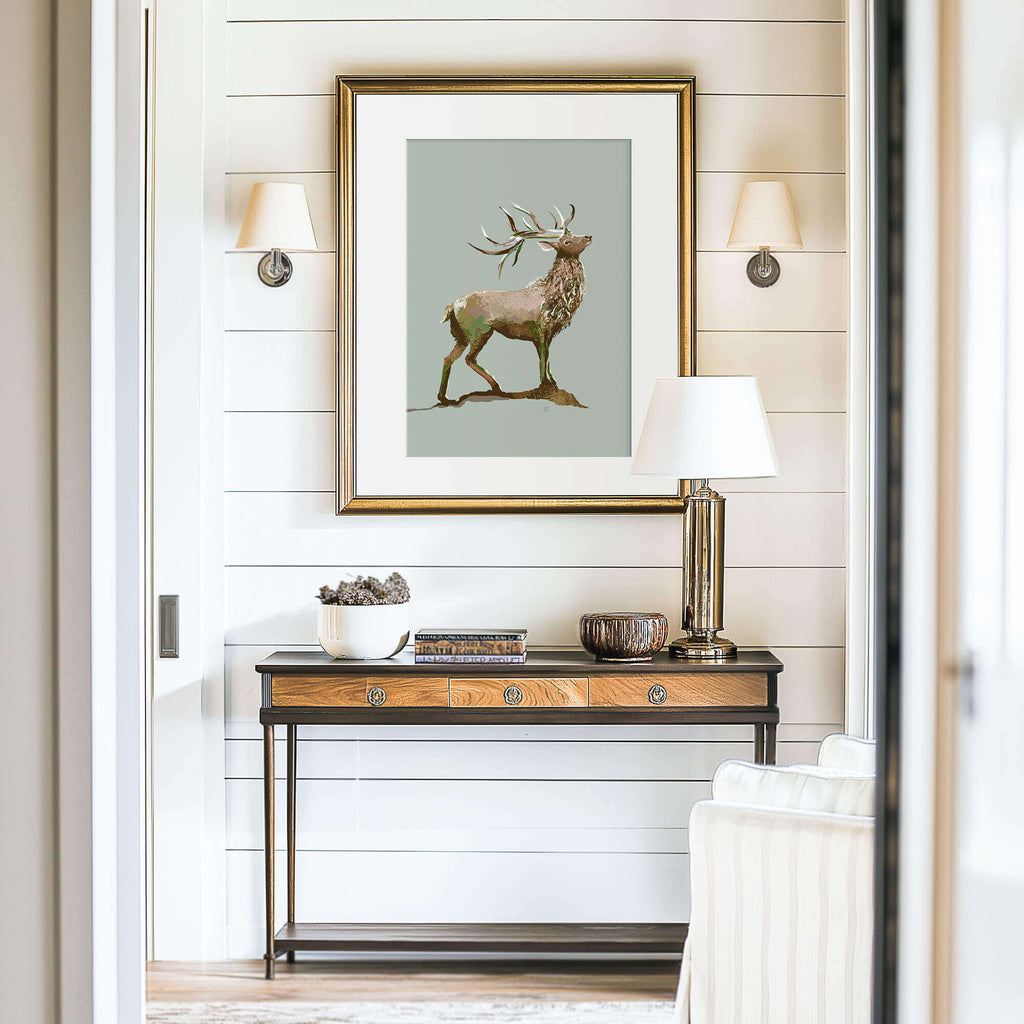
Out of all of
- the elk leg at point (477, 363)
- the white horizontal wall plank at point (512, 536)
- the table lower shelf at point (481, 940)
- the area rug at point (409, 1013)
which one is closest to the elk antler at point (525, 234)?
the elk leg at point (477, 363)

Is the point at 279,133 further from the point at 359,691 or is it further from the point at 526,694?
the point at 526,694

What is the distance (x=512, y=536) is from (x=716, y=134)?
1199mm

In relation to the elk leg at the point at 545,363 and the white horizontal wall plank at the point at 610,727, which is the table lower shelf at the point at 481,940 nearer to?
the white horizontal wall plank at the point at 610,727

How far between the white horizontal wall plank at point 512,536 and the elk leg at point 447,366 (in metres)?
0.33

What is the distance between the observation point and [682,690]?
98.3 inches

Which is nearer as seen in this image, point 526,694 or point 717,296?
point 526,694

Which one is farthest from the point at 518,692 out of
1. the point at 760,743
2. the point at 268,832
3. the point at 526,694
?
the point at 268,832

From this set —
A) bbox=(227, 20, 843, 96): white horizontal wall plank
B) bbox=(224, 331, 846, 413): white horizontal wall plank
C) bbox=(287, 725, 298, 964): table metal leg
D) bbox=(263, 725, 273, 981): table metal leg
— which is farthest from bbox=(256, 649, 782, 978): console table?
bbox=(227, 20, 843, 96): white horizontal wall plank

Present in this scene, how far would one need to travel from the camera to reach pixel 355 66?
9.25 ft

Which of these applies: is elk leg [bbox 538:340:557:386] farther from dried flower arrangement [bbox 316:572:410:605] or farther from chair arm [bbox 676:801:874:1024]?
chair arm [bbox 676:801:874:1024]

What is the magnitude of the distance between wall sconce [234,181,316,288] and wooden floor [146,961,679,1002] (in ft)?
6.04

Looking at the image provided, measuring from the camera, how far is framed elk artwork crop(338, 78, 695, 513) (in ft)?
9.20
